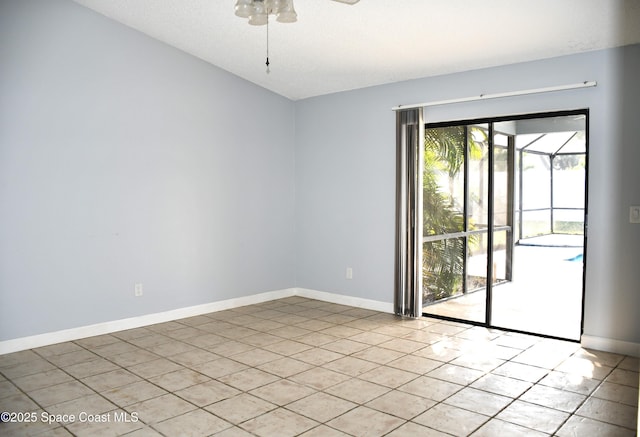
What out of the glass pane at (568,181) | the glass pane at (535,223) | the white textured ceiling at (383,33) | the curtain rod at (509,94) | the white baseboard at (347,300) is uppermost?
the white textured ceiling at (383,33)

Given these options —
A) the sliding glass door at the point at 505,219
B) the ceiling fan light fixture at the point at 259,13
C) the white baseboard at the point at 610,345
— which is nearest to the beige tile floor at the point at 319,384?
the white baseboard at the point at 610,345

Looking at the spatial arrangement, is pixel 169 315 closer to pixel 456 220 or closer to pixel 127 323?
pixel 127 323

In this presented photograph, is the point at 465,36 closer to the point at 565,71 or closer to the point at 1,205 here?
the point at 565,71

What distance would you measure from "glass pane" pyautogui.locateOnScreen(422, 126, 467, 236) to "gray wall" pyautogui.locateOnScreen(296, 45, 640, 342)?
0.22m

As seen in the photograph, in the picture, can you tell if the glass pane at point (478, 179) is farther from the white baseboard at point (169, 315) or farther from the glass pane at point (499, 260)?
the white baseboard at point (169, 315)

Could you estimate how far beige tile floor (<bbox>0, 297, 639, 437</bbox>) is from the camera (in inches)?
106

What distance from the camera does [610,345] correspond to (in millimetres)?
3877

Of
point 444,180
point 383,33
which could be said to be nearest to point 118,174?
point 383,33

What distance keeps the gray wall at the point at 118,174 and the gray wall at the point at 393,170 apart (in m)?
0.55

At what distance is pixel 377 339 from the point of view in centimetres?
431

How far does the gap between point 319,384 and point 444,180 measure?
2.60m

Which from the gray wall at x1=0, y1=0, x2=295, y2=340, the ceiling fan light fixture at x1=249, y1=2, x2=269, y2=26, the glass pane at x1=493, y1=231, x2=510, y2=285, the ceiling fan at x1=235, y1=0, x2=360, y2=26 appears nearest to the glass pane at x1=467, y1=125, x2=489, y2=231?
the glass pane at x1=493, y1=231, x2=510, y2=285

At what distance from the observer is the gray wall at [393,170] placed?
12.5 ft

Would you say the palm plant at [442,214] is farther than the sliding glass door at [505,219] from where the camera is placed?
Yes
